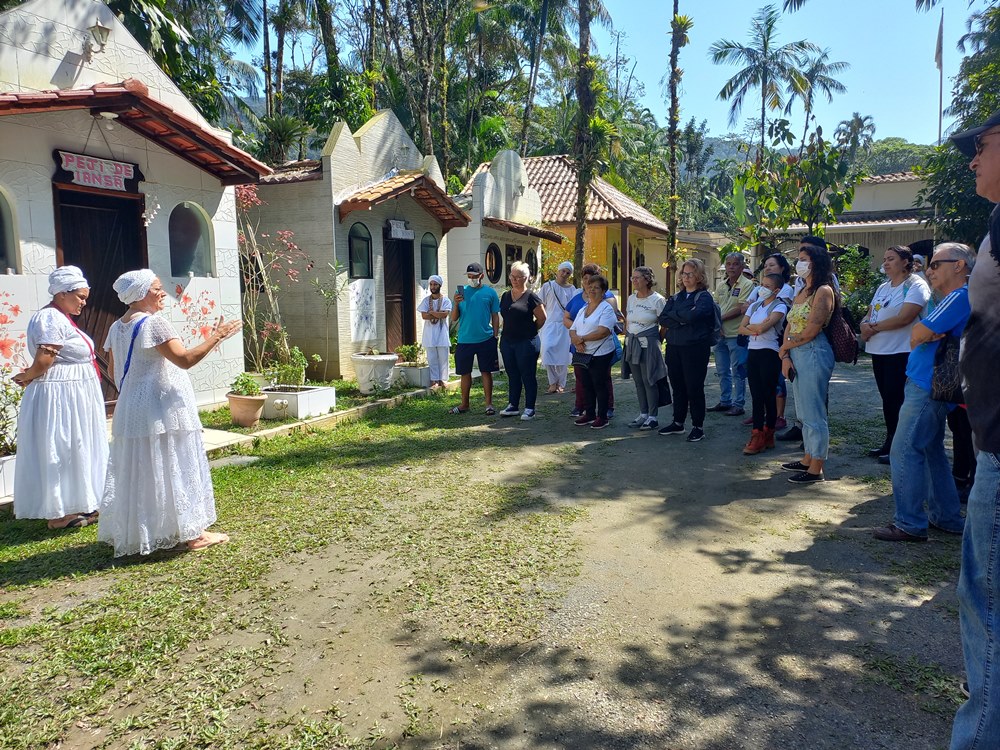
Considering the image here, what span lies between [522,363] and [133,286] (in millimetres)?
4898

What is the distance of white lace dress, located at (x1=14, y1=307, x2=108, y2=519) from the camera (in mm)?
4797

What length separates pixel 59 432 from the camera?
486 centimetres

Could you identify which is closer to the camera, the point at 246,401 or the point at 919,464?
the point at 919,464

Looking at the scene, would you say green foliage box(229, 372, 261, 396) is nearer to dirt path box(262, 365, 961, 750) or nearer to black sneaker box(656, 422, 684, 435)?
dirt path box(262, 365, 961, 750)

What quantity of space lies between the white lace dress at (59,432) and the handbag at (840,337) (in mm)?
5653

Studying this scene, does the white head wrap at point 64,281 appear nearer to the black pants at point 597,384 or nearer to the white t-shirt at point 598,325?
the white t-shirt at point 598,325

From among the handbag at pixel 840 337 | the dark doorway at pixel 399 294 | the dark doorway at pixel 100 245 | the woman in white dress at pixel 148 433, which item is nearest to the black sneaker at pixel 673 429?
the handbag at pixel 840 337

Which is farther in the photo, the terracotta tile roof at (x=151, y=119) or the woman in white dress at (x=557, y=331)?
the woman in white dress at (x=557, y=331)

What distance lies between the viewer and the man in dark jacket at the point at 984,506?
2.09 metres

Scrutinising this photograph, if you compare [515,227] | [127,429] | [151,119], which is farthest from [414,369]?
[515,227]

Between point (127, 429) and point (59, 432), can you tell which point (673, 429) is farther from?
point (59, 432)

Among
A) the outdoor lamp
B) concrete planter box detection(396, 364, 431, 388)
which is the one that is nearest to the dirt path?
concrete planter box detection(396, 364, 431, 388)

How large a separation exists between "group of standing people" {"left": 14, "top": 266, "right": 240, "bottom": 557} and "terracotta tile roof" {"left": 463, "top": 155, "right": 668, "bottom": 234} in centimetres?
1662

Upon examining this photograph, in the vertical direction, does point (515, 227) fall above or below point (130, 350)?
above
